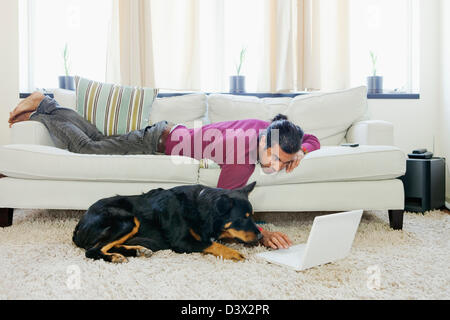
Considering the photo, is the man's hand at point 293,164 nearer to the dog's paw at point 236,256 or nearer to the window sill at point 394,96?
the dog's paw at point 236,256

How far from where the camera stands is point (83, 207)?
7.02ft

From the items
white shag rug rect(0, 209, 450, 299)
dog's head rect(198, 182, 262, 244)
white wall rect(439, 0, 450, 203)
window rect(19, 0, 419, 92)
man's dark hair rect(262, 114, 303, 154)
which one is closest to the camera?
white shag rug rect(0, 209, 450, 299)

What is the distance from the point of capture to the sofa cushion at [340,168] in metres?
2.06

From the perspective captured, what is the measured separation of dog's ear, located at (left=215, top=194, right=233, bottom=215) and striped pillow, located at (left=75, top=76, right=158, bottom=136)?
136cm

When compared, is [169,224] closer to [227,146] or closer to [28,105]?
[227,146]

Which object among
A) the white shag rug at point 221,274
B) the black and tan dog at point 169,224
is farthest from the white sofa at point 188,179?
the black and tan dog at point 169,224

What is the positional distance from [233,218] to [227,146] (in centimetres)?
57

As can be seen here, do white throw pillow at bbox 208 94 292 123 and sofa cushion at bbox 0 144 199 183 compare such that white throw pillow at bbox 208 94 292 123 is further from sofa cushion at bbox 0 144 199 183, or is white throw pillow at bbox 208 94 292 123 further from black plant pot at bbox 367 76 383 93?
black plant pot at bbox 367 76 383 93

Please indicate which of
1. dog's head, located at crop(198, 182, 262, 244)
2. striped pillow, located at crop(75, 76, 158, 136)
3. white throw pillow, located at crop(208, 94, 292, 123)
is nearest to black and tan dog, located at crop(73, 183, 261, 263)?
dog's head, located at crop(198, 182, 262, 244)

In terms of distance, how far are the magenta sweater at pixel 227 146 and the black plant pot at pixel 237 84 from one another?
127 cm

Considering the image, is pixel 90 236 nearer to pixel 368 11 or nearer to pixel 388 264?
pixel 388 264

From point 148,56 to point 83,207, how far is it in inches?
68.4

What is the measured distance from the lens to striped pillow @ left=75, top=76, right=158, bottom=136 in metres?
2.71

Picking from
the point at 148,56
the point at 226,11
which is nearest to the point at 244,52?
the point at 226,11
